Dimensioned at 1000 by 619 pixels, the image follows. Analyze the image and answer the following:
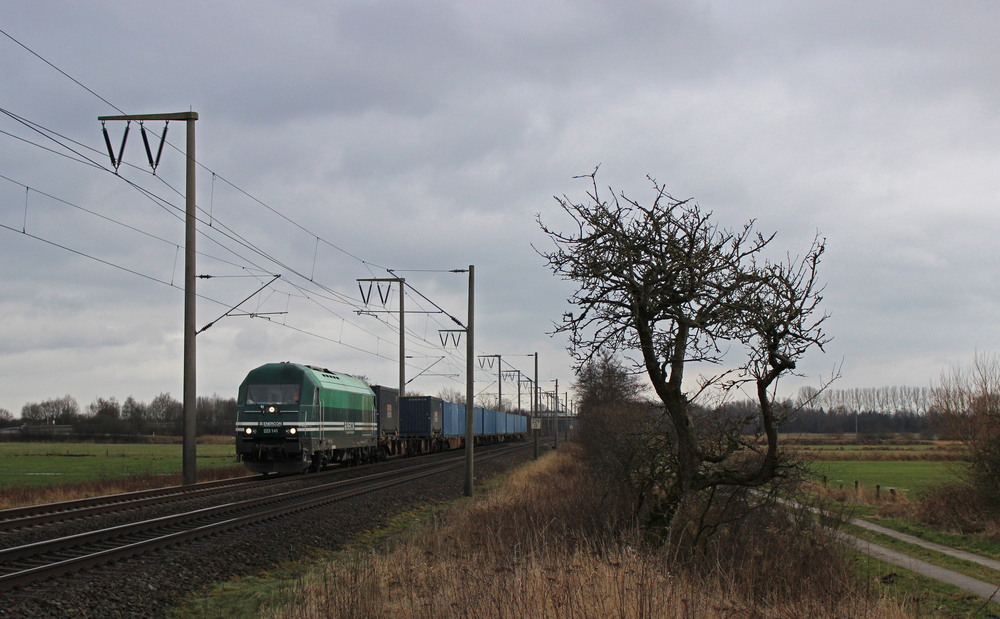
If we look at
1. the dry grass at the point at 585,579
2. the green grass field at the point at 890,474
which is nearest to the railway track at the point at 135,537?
the dry grass at the point at 585,579

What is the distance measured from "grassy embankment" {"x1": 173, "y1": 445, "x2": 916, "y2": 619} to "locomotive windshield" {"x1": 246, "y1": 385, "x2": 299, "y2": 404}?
1217 cm

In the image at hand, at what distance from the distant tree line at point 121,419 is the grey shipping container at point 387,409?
51.8 m

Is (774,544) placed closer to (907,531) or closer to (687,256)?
(687,256)

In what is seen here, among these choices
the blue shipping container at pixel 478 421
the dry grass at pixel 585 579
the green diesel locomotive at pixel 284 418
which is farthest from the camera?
the blue shipping container at pixel 478 421

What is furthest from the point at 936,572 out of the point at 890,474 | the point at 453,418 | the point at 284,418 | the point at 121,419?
the point at 121,419

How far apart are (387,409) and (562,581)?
3161 cm

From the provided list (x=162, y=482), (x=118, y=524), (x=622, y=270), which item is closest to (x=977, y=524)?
(x=622, y=270)

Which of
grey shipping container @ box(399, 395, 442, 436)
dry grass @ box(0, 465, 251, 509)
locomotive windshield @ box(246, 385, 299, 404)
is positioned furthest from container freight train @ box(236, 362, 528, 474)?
grey shipping container @ box(399, 395, 442, 436)

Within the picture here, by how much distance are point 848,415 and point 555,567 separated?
9933 cm

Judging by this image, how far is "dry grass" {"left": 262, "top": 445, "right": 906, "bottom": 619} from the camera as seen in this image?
19.8 ft

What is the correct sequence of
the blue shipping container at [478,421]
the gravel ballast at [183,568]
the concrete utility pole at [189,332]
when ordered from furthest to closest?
1. the blue shipping container at [478,421]
2. the concrete utility pole at [189,332]
3. the gravel ballast at [183,568]

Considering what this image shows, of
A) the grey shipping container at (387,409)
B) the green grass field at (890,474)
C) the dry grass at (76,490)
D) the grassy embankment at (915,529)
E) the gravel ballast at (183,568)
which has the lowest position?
the green grass field at (890,474)

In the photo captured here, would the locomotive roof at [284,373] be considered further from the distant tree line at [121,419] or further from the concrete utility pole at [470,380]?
the distant tree line at [121,419]

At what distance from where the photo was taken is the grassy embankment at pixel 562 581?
6082 mm
